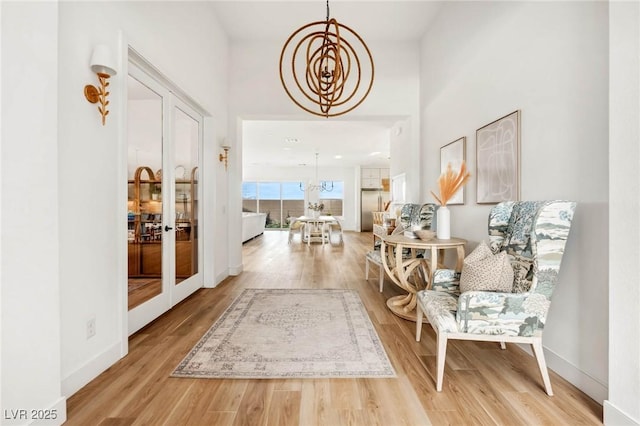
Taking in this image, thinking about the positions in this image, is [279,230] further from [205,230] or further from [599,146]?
[599,146]

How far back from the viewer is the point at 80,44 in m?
1.64

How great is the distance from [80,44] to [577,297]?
3.24m

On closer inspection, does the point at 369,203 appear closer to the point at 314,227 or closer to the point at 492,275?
the point at 314,227

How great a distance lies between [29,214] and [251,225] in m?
7.40

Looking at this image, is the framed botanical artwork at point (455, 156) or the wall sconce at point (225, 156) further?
the wall sconce at point (225, 156)

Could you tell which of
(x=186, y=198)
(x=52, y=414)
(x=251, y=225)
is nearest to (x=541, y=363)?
(x=52, y=414)

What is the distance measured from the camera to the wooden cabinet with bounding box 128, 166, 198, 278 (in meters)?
2.38

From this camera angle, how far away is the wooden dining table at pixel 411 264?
2477mm

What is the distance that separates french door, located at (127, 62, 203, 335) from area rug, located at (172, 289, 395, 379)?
644 millimetres

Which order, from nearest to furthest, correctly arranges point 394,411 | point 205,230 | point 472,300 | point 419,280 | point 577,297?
point 394,411 → point 472,300 → point 577,297 → point 419,280 → point 205,230

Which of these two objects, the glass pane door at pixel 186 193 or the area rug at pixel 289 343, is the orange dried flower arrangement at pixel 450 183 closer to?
the area rug at pixel 289 343

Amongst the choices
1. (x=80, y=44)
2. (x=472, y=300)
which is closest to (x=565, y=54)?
(x=472, y=300)
